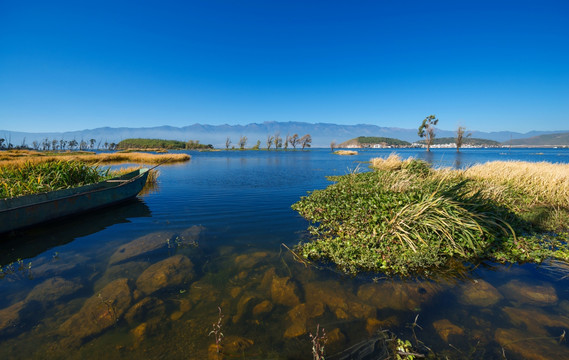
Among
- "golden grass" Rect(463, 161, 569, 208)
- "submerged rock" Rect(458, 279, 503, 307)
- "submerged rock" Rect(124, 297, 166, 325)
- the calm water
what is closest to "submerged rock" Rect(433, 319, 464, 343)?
the calm water

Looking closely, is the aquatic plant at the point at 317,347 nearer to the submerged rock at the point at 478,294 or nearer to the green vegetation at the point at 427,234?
the green vegetation at the point at 427,234

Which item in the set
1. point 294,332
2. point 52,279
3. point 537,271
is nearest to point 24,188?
point 52,279

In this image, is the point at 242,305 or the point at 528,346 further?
the point at 242,305

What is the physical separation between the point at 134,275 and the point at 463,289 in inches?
344

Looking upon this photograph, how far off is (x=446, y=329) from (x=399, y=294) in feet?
3.59

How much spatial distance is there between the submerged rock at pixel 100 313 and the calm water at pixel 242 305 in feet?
0.08

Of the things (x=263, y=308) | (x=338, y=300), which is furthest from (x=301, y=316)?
(x=338, y=300)

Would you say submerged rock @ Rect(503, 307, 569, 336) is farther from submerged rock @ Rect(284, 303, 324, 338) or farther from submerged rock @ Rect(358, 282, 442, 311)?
submerged rock @ Rect(284, 303, 324, 338)

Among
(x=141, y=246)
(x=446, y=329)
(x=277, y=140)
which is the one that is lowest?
(x=446, y=329)

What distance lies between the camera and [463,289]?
561cm

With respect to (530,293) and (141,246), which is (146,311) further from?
(530,293)

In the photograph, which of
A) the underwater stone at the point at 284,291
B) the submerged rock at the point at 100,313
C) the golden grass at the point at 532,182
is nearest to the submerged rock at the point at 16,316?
the submerged rock at the point at 100,313

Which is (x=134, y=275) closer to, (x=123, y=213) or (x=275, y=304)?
(x=275, y=304)

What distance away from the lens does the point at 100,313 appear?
4.87 m
